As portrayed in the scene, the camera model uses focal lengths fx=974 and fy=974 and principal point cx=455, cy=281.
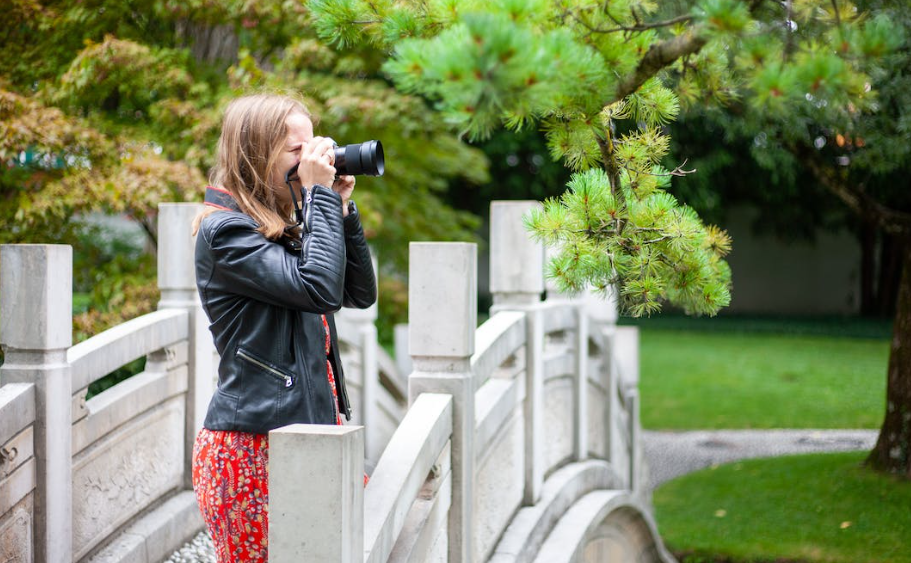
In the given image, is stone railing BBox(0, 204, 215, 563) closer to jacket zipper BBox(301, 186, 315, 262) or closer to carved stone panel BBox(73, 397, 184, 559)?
carved stone panel BBox(73, 397, 184, 559)

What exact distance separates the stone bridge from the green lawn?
22.3 ft

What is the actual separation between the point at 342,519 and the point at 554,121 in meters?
1.10

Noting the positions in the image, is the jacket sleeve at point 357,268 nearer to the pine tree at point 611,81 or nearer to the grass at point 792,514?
the pine tree at point 611,81

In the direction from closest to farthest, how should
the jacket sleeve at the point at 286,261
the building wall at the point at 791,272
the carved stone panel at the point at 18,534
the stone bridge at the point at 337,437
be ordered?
the jacket sleeve at the point at 286,261 → the stone bridge at the point at 337,437 → the carved stone panel at the point at 18,534 → the building wall at the point at 791,272

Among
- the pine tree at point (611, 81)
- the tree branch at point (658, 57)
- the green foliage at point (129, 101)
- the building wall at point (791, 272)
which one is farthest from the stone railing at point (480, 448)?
the building wall at point (791, 272)

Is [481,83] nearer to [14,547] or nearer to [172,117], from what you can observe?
[14,547]

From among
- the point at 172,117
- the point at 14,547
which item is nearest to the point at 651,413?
the point at 172,117

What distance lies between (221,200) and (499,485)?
→ 2.26 metres

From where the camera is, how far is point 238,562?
8.04 feet

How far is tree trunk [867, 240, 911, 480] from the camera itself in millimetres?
6926

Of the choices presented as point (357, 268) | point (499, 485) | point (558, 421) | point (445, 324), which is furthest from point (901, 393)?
point (357, 268)

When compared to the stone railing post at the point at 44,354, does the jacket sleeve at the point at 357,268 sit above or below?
above

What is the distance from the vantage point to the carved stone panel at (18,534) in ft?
10.4

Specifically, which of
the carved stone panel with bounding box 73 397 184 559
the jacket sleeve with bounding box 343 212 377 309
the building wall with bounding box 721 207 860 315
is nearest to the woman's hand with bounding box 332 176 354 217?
the jacket sleeve with bounding box 343 212 377 309
